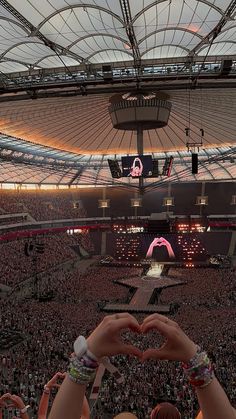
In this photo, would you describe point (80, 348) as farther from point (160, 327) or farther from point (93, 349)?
point (160, 327)

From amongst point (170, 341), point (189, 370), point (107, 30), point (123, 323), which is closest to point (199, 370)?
point (189, 370)

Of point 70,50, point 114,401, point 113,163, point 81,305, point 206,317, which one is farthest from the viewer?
point 81,305

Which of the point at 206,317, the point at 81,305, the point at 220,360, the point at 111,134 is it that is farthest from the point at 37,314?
the point at 111,134

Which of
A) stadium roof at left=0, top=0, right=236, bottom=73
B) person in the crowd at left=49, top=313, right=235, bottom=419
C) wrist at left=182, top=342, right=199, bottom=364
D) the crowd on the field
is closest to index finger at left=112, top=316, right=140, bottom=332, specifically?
person in the crowd at left=49, top=313, right=235, bottom=419

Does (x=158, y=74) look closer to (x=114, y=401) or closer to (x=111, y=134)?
(x=114, y=401)

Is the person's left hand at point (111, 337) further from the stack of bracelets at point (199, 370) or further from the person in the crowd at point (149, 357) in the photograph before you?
the stack of bracelets at point (199, 370)

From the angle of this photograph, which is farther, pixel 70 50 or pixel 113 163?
pixel 113 163

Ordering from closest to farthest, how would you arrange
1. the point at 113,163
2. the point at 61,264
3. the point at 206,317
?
the point at 206,317
the point at 113,163
the point at 61,264
